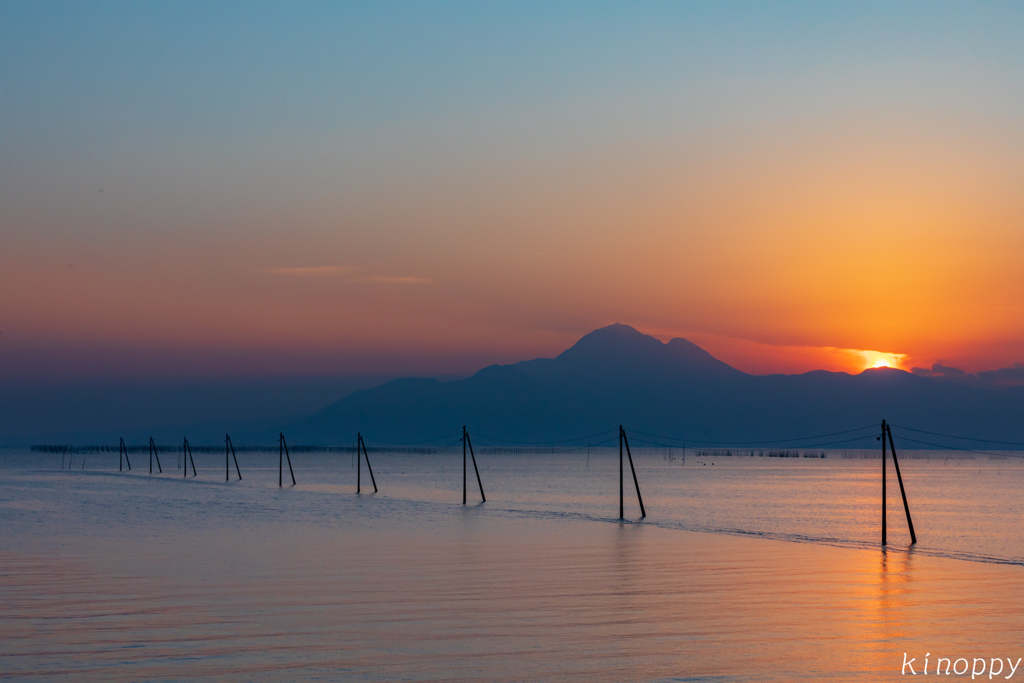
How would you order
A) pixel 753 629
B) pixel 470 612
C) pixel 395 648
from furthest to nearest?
1. pixel 470 612
2. pixel 753 629
3. pixel 395 648

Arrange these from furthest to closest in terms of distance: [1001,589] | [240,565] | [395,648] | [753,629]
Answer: [240,565]
[1001,589]
[753,629]
[395,648]

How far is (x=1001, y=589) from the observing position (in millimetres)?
20156

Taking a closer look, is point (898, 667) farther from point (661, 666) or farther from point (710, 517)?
point (710, 517)

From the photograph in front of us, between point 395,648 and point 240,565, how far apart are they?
1165 cm

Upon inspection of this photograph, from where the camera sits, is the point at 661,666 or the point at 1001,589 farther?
the point at 1001,589

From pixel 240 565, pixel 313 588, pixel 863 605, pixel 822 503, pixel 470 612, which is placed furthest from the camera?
pixel 822 503

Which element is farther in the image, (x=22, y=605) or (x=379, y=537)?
(x=379, y=537)

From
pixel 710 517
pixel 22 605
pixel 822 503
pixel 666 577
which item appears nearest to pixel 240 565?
pixel 22 605

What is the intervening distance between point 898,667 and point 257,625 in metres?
9.49

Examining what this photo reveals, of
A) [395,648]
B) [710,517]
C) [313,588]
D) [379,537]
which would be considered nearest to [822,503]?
[710,517]

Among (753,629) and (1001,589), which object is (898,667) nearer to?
(753,629)

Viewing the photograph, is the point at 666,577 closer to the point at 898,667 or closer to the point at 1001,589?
the point at 1001,589

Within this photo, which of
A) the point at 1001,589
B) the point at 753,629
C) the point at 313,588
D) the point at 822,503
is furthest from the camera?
the point at 822,503

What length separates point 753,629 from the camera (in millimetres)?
14352
